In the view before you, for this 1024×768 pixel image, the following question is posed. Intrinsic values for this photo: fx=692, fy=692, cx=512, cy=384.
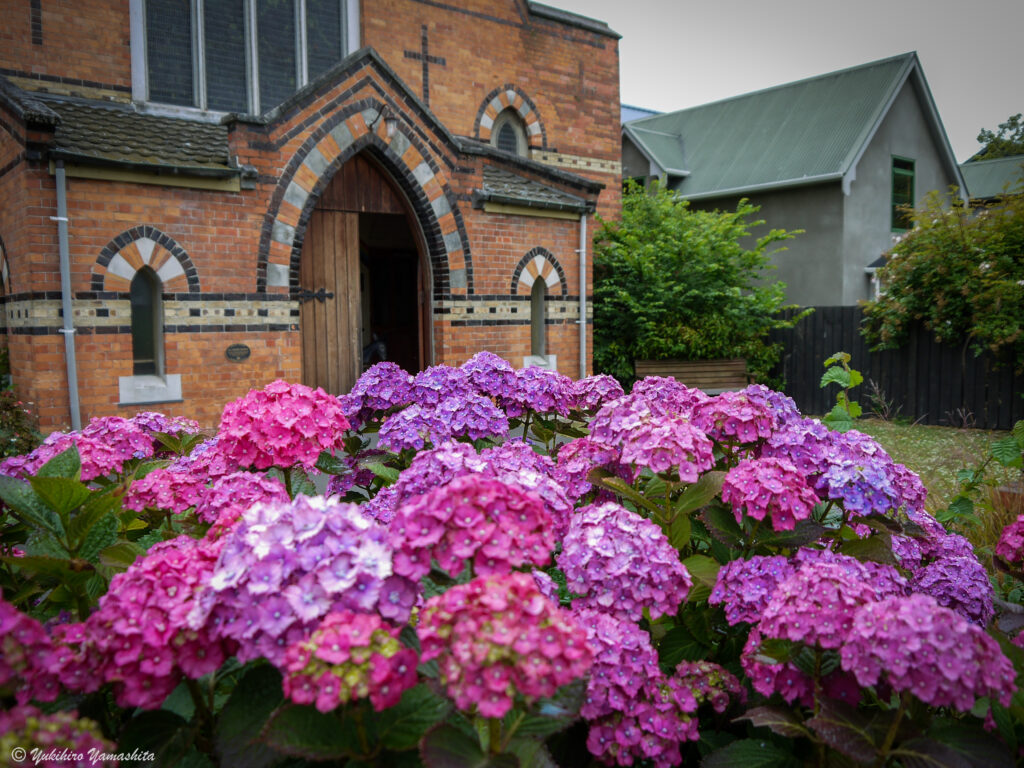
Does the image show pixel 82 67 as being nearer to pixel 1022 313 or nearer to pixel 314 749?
pixel 314 749

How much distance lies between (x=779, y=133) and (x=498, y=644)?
23.4m

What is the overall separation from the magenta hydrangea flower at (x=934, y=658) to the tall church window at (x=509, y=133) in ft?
45.9

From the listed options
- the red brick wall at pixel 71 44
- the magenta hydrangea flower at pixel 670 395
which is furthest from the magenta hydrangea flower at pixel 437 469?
the red brick wall at pixel 71 44

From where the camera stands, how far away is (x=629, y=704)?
1.73 m

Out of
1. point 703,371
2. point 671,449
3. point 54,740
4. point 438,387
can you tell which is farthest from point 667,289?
point 54,740

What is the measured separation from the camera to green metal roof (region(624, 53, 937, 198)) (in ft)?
63.9

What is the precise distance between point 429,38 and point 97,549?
42.9 ft

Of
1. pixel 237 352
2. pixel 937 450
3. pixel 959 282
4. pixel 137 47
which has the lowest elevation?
pixel 937 450

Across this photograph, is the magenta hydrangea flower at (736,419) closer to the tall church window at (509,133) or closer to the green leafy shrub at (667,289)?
the green leafy shrub at (667,289)

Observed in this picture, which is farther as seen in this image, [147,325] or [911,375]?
[911,375]

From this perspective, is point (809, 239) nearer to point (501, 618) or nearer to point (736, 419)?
point (736, 419)

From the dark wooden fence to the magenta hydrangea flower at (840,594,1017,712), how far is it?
11957 millimetres

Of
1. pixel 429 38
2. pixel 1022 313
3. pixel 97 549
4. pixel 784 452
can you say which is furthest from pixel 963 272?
pixel 97 549

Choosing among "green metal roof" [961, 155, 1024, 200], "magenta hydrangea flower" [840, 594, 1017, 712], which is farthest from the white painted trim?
"green metal roof" [961, 155, 1024, 200]
